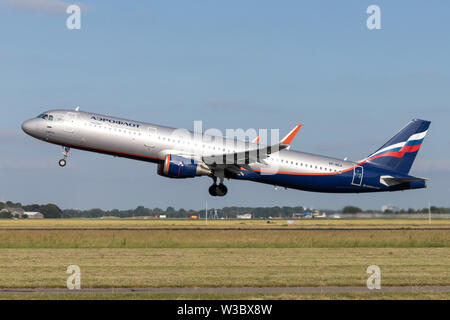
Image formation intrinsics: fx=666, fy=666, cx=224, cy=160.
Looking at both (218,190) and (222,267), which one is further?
(218,190)

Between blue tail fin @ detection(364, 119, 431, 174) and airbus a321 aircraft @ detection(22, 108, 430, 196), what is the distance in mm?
1132

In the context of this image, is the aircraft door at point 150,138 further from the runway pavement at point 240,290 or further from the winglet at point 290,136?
the runway pavement at point 240,290

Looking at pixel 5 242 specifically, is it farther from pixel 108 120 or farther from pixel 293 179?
pixel 293 179

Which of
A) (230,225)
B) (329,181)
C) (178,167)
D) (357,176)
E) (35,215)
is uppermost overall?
(178,167)

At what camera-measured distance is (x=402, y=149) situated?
67125 mm

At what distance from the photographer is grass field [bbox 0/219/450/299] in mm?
26531

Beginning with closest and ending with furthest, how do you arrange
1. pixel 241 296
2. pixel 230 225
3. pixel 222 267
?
pixel 241 296 < pixel 222 267 < pixel 230 225

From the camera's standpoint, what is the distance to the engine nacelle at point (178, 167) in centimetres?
5238

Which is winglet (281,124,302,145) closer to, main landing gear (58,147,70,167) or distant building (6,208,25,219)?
main landing gear (58,147,70,167)

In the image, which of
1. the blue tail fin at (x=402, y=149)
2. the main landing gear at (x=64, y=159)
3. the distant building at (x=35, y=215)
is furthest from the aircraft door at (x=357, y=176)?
the distant building at (x=35, y=215)

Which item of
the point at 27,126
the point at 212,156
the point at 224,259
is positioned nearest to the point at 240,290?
the point at 224,259

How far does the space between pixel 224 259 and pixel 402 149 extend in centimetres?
3563

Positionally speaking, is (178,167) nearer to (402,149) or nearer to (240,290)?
(402,149)
